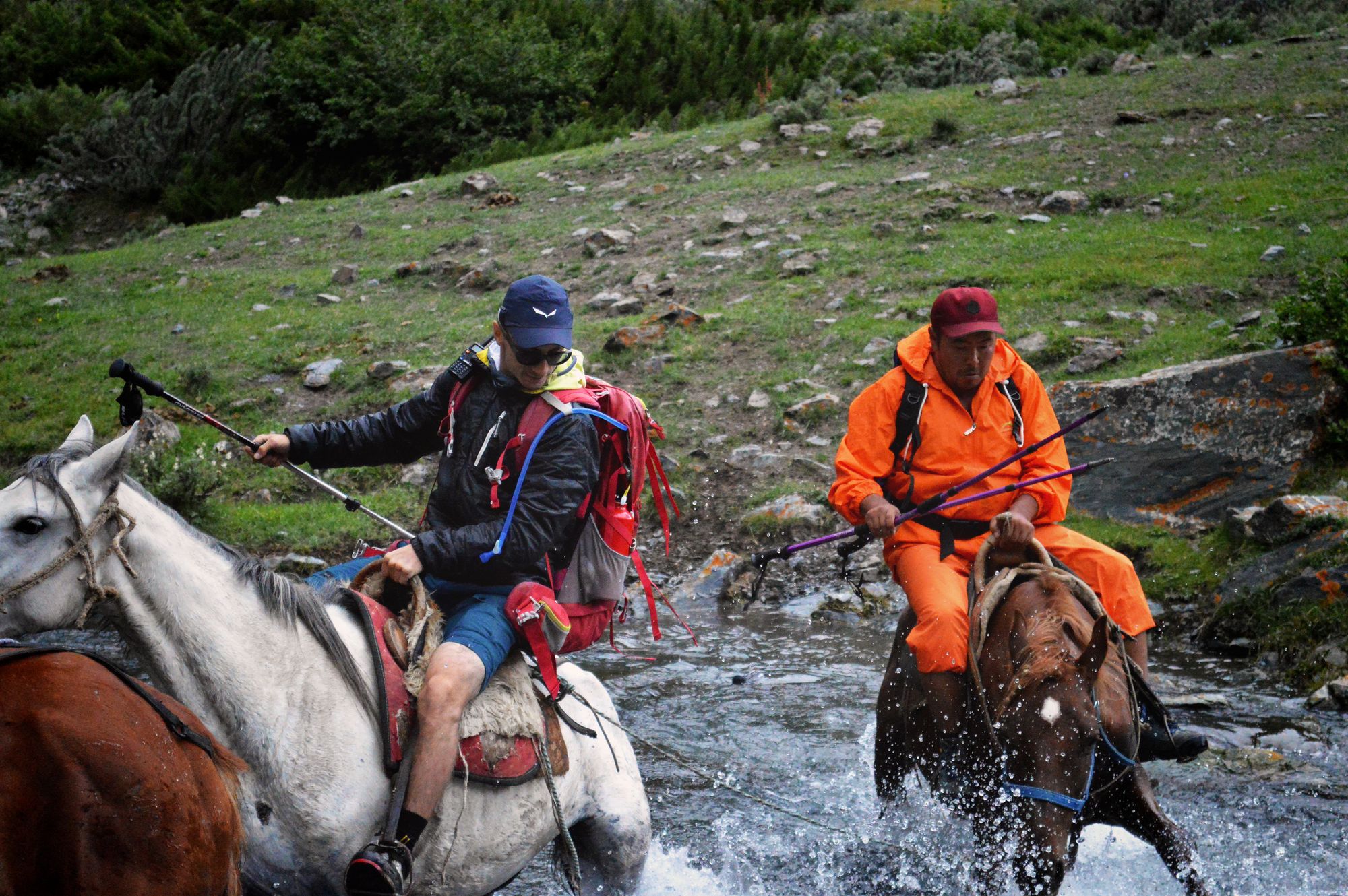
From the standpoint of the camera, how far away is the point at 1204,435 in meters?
8.46

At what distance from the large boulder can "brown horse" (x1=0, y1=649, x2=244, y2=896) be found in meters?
7.17

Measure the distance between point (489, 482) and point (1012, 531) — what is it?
2.12m

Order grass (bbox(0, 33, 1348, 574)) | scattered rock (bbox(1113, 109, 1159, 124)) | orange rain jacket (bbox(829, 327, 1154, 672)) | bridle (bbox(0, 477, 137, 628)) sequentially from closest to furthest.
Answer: bridle (bbox(0, 477, 137, 628))
orange rain jacket (bbox(829, 327, 1154, 672))
grass (bbox(0, 33, 1348, 574))
scattered rock (bbox(1113, 109, 1159, 124))

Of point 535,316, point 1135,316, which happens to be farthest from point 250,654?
point 1135,316

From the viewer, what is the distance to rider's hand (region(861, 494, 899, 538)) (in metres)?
4.95

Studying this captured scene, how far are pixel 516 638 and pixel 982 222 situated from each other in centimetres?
1115

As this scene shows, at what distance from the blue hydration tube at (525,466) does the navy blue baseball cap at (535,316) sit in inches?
10.4

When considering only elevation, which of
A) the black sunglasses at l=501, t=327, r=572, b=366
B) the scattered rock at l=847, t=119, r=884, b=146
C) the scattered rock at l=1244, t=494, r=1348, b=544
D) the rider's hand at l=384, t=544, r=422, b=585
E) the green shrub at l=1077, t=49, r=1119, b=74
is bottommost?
the scattered rock at l=1244, t=494, r=1348, b=544

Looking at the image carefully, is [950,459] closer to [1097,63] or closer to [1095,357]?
[1095,357]

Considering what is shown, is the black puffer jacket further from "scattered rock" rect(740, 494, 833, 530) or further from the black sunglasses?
"scattered rock" rect(740, 494, 833, 530)

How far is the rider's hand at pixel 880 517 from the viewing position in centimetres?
495

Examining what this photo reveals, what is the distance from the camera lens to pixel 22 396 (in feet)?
38.2

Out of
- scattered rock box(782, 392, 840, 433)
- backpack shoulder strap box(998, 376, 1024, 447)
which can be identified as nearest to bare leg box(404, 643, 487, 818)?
backpack shoulder strap box(998, 376, 1024, 447)

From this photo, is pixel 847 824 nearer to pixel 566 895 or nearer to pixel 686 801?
pixel 686 801
